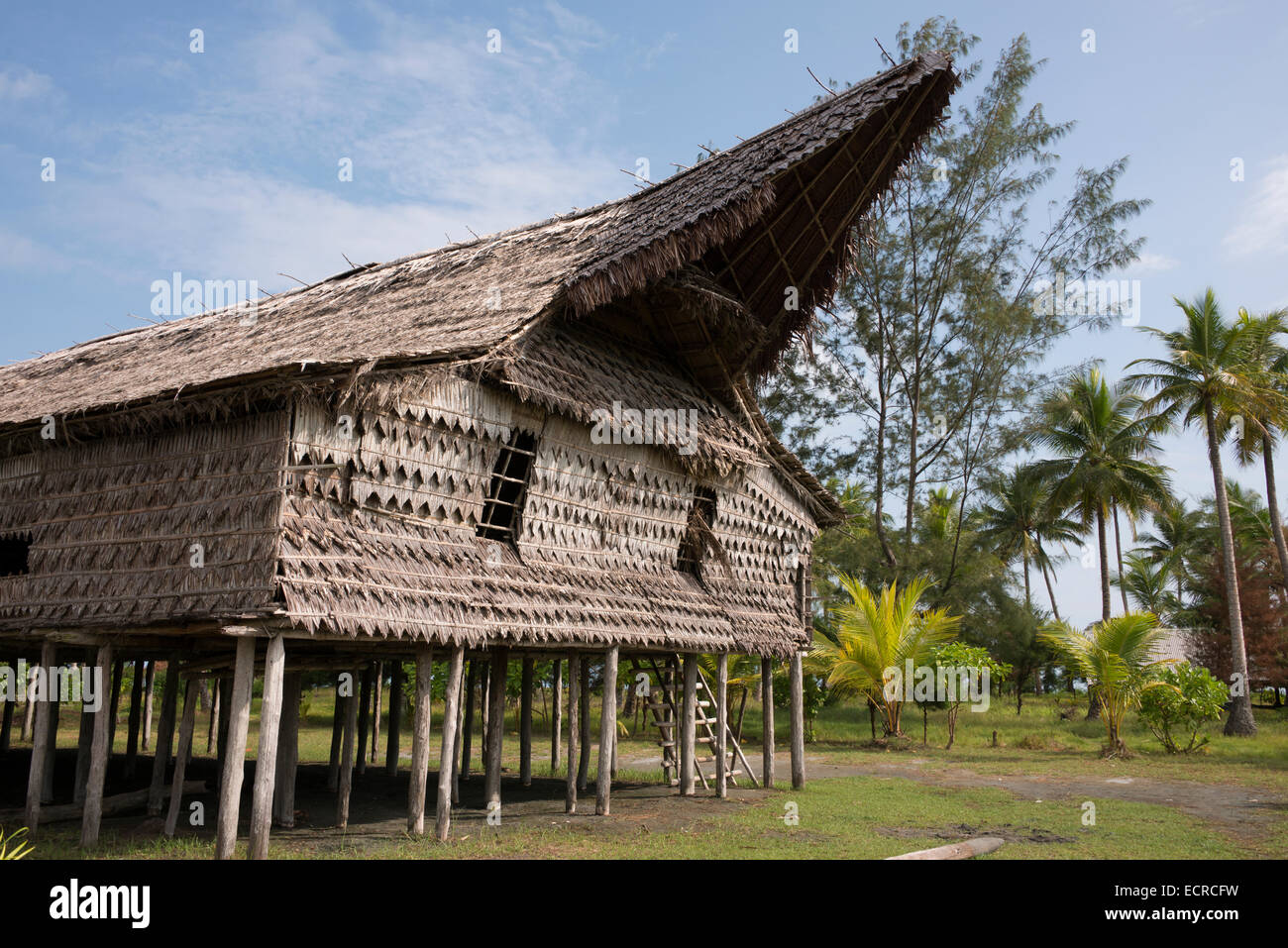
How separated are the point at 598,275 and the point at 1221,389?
66.2 ft

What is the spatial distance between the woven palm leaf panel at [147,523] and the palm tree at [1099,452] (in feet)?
85.6

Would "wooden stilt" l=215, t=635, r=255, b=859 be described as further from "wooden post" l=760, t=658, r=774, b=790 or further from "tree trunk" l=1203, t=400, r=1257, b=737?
"tree trunk" l=1203, t=400, r=1257, b=737

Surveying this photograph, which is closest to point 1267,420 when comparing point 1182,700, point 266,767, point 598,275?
point 1182,700

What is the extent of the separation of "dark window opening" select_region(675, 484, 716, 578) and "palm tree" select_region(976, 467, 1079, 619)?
2496 cm

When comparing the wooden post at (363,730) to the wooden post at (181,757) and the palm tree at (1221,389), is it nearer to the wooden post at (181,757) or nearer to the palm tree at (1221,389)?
the wooden post at (181,757)

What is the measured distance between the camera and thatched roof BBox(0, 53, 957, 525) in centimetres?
1102

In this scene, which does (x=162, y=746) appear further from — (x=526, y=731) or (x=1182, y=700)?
(x=1182, y=700)

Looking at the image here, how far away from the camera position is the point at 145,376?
464 inches

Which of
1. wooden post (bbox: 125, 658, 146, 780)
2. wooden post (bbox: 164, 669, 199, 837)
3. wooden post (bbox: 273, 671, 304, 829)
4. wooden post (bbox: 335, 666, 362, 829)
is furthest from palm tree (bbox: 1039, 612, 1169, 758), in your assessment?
wooden post (bbox: 125, 658, 146, 780)

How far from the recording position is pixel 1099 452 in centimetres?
3048

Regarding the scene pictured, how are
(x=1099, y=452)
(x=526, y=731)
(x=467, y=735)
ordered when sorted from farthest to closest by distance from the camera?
(x=1099, y=452) < (x=467, y=735) < (x=526, y=731)

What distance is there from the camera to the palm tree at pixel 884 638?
2281cm
